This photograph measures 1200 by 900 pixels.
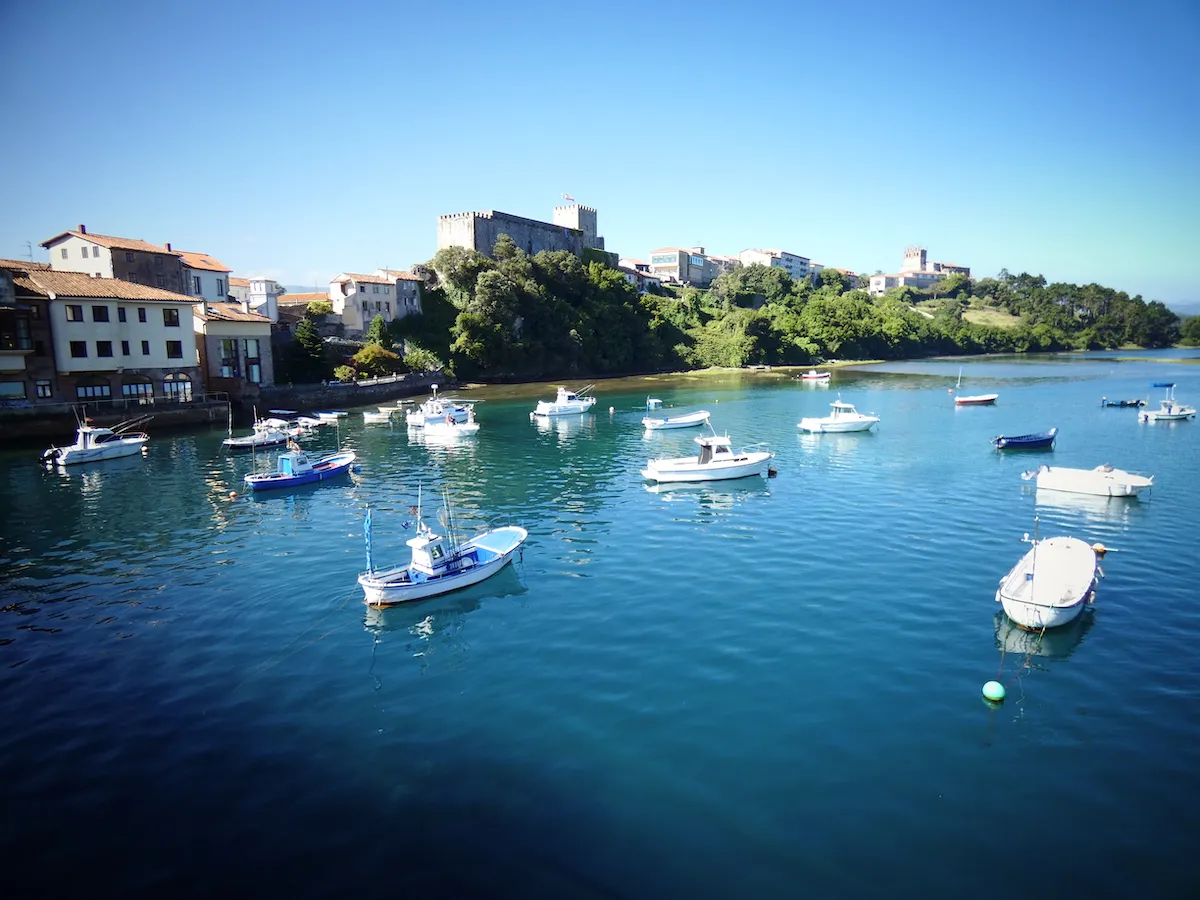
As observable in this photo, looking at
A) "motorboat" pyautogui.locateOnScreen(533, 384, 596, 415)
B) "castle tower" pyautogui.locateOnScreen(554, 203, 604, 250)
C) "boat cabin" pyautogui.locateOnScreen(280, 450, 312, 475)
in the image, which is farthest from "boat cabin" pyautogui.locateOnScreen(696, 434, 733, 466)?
"castle tower" pyautogui.locateOnScreen(554, 203, 604, 250)

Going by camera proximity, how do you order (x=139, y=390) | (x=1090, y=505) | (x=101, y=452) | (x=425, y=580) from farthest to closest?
(x=139, y=390)
(x=101, y=452)
(x=1090, y=505)
(x=425, y=580)

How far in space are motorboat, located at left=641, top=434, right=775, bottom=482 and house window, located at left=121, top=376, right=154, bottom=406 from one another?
47.7 metres

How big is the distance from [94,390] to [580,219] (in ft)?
337

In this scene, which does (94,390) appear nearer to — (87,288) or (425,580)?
(87,288)

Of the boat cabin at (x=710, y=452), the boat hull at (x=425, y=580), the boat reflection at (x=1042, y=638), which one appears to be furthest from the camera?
the boat cabin at (x=710, y=452)

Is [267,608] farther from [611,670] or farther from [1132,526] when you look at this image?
[1132,526]

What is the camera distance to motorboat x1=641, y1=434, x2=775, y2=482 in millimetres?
42438

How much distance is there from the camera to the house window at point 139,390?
6206 centimetres

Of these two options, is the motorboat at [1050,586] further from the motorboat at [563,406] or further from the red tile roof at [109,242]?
the red tile roof at [109,242]

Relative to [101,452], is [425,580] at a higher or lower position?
lower

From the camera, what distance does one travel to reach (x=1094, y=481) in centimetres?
3800

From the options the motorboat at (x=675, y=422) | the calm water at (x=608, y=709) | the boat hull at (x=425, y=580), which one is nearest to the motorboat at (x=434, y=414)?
the motorboat at (x=675, y=422)

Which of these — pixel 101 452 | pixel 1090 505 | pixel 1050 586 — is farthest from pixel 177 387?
pixel 1090 505

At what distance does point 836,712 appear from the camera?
17.5m
